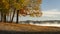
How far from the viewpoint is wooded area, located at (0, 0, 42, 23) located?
30.0m

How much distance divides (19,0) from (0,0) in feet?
9.34

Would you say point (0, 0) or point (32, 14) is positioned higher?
point (0, 0)

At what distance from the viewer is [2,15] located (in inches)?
1300

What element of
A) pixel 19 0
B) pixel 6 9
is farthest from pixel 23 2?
pixel 6 9

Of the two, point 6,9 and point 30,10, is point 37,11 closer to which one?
point 30,10

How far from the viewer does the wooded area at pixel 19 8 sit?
3003 centimetres

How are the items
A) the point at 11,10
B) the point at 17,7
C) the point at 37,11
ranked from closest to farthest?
the point at 17,7, the point at 11,10, the point at 37,11

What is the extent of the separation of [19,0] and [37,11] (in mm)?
5183

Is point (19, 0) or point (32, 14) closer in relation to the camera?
point (19, 0)

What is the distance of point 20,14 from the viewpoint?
3531 centimetres

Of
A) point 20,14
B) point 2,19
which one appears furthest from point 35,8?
point 2,19

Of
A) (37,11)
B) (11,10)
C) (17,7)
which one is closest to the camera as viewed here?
(17,7)

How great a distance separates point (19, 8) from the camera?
30078 mm

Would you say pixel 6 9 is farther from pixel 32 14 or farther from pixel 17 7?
pixel 32 14
